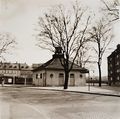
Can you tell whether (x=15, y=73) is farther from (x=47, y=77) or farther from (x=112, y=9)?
(x=112, y=9)

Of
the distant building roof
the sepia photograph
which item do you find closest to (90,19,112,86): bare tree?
the sepia photograph

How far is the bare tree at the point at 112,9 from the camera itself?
9.40ft

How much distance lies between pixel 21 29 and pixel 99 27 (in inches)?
32.6

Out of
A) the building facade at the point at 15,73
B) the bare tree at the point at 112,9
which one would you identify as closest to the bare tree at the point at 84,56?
the bare tree at the point at 112,9

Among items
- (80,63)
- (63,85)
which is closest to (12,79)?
(63,85)

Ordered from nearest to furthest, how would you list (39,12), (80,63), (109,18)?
(39,12) → (109,18) → (80,63)

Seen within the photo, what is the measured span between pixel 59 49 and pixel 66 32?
0.21m

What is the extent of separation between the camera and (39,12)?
9.16 ft

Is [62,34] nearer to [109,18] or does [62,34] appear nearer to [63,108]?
[109,18]

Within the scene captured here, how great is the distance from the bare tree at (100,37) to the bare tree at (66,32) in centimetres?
10

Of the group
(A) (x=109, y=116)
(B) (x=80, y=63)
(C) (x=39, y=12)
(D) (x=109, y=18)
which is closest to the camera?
(A) (x=109, y=116)

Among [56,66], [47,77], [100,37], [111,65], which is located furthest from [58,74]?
[111,65]

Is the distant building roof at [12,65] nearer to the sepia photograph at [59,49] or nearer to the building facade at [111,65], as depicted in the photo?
the sepia photograph at [59,49]

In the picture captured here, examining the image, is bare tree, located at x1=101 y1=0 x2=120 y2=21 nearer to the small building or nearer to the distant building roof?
the small building
